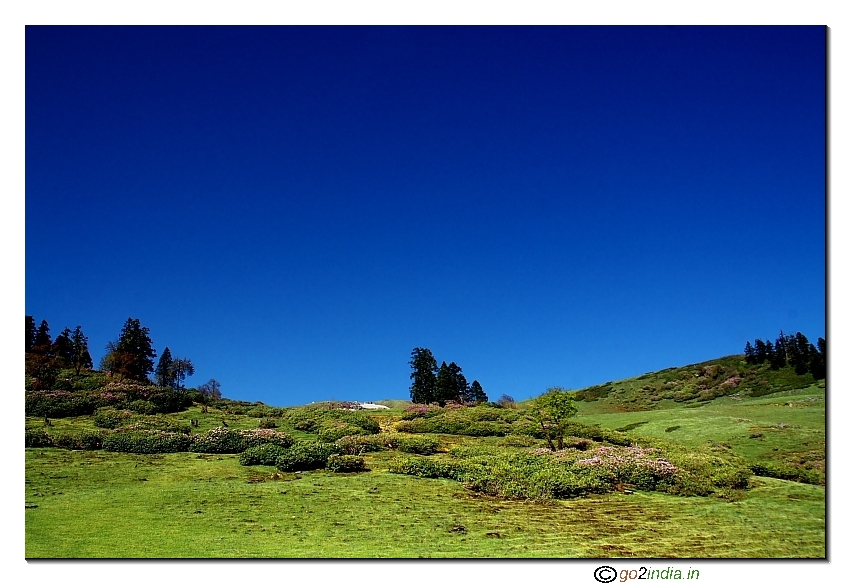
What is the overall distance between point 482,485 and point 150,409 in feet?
41.7

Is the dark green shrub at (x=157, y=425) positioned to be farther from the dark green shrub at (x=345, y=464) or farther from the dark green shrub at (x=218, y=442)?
the dark green shrub at (x=345, y=464)

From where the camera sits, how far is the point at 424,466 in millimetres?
15852

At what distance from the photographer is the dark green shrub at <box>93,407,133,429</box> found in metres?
19.1

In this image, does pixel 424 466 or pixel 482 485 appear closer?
pixel 482 485

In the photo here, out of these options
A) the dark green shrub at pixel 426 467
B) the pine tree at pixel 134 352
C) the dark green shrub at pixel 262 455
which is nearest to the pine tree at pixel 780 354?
the dark green shrub at pixel 426 467

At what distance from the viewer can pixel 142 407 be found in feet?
69.6

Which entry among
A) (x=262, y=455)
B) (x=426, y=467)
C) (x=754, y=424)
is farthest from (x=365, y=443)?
(x=754, y=424)

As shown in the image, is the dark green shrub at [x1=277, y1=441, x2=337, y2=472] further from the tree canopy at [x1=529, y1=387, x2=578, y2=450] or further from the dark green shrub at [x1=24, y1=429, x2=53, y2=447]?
the dark green shrub at [x1=24, y1=429, x2=53, y2=447]

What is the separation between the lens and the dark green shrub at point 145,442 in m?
17.4

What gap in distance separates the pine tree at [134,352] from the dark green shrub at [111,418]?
7.71 feet

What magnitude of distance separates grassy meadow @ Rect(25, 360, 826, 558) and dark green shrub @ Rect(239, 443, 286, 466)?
17.4 inches

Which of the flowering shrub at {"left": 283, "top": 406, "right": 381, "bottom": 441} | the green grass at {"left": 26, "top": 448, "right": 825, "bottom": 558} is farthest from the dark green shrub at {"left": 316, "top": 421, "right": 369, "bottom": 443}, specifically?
the green grass at {"left": 26, "top": 448, "right": 825, "bottom": 558}
